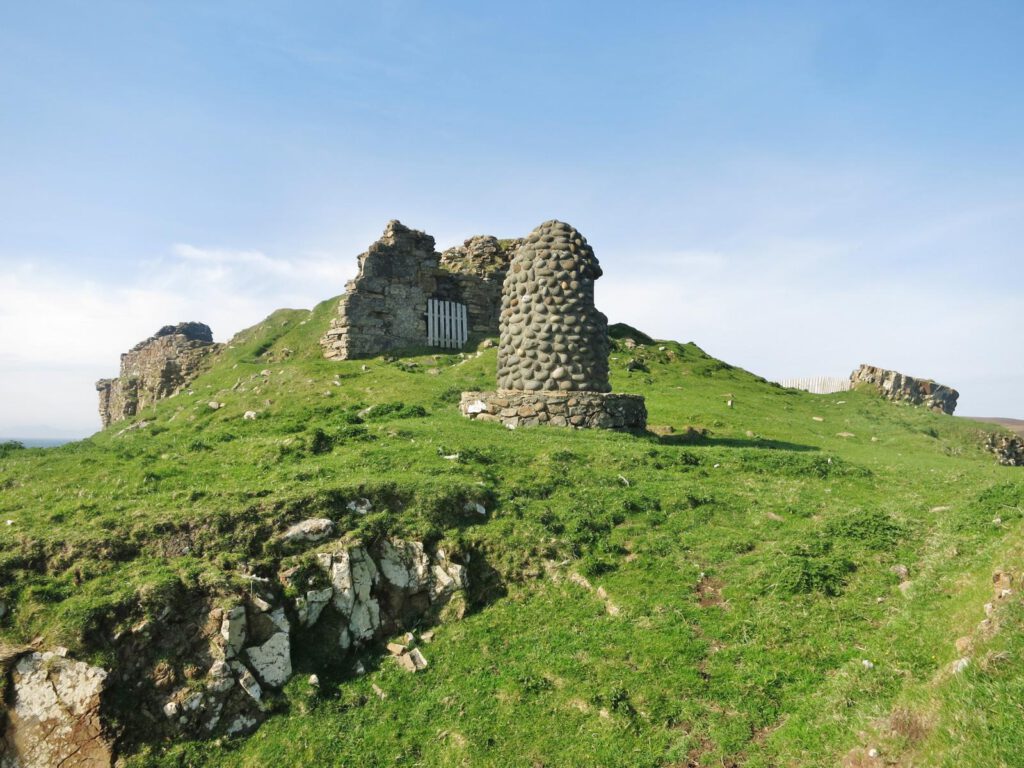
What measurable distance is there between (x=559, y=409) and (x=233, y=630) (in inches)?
448

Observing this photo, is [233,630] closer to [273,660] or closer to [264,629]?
[264,629]

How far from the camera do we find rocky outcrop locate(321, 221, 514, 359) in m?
31.8

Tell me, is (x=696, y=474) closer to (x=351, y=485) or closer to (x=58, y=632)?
(x=351, y=485)

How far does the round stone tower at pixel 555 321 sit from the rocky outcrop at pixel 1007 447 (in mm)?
19209

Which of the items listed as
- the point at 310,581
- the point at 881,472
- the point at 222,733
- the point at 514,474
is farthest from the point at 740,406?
the point at 222,733

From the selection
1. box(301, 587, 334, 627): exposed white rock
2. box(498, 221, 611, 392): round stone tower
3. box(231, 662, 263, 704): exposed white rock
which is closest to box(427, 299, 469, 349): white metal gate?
box(498, 221, 611, 392): round stone tower

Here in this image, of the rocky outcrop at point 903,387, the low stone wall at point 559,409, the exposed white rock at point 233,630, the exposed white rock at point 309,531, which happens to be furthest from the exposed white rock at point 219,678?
the rocky outcrop at point 903,387

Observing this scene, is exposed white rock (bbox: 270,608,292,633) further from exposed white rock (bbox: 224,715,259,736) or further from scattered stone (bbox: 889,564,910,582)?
scattered stone (bbox: 889,564,910,582)

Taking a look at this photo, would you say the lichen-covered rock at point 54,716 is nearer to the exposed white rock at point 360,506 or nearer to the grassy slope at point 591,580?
the grassy slope at point 591,580

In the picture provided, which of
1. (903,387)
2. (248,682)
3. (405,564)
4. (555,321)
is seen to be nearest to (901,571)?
(405,564)

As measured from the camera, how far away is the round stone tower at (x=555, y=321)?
61.9ft

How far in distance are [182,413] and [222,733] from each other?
20.3 meters

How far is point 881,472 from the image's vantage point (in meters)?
16.5

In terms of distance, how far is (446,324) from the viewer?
117ft
